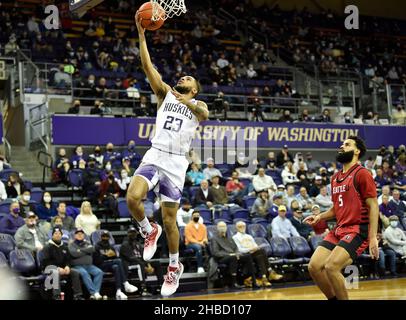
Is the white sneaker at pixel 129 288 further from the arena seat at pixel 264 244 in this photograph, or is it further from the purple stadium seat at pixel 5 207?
the arena seat at pixel 264 244

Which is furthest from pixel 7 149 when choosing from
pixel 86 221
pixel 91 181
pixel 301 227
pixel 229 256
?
pixel 301 227

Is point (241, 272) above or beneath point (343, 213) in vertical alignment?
beneath

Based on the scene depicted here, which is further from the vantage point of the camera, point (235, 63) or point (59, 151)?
point (235, 63)

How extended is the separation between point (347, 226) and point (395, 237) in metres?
9.85

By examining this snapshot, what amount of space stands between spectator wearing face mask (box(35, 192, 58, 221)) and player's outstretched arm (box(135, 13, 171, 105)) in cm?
799

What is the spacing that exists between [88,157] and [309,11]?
62.8 ft

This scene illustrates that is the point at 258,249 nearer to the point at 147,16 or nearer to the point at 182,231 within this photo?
the point at 182,231

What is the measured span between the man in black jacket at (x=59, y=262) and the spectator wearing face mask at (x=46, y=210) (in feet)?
7.31

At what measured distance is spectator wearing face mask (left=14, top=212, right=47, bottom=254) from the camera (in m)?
13.1

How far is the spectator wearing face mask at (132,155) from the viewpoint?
18.3 metres

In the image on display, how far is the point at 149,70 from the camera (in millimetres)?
7359

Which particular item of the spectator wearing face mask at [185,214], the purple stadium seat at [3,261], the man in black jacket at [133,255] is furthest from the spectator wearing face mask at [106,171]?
the purple stadium seat at [3,261]

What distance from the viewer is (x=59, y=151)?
18.8m
